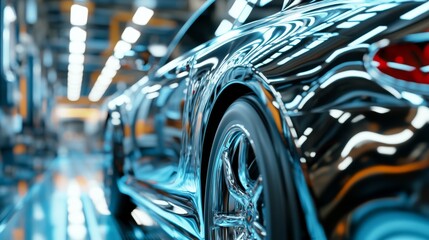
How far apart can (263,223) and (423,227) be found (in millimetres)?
572

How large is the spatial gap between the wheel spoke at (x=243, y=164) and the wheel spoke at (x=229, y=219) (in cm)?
11

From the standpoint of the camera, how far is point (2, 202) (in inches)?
204

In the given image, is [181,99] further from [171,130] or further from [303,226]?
[303,226]

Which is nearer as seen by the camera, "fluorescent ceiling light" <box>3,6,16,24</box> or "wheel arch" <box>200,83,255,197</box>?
"wheel arch" <box>200,83,255,197</box>

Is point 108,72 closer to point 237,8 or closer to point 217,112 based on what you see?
point 237,8

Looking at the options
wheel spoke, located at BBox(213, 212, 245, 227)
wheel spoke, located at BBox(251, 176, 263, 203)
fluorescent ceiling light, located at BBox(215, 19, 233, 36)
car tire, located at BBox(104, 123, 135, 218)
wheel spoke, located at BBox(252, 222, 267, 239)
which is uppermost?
fluorescent ceiling light, located at BBox(215, 19, 233, 36)

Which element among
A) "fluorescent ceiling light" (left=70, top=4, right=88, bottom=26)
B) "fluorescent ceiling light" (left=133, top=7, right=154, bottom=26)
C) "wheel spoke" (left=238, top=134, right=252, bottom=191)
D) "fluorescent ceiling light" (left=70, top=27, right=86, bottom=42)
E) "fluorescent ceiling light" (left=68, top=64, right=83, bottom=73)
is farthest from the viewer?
"fluorescent ceiling light" (left=68, top=64, right=83, bottom=73)

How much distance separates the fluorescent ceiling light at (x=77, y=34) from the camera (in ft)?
55.4

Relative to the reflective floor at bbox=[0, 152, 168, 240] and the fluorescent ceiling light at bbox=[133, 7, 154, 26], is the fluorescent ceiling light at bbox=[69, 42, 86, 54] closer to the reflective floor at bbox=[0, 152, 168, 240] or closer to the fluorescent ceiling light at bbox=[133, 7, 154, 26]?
the fluorescent ceiling light at bbox=[133, 7, 154, 26]

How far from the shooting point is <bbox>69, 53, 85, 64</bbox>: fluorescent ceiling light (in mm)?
22430

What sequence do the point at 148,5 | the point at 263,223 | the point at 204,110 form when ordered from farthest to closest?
1. the point at 148,5
2. the point at 204,110
3. the point at 263,223

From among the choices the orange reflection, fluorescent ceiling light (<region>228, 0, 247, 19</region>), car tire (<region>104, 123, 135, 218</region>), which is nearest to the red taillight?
the orange reflection

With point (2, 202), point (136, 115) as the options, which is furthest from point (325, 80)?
point (2, 202)

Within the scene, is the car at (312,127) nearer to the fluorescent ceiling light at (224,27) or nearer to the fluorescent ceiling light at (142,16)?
the fluorescent ceiling light at (224,27)
